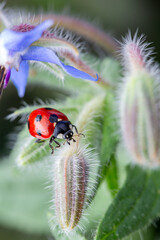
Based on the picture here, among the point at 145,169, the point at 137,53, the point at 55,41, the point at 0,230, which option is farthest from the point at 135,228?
the point at 0,230

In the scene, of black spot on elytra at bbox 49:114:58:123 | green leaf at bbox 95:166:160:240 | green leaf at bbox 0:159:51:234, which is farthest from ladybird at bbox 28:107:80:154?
green leaf at bbox 0:159:51:234

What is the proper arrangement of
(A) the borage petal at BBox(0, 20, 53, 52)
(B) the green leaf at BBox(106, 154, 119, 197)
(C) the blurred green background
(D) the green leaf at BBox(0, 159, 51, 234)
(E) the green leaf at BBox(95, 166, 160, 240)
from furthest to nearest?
(C) the blurred green background, (D) the green leaf at BBox(0, 159, 51, 234), (B) the green leaf at BBox(106, 154, 119, 197), (E) the green leaf at BBox(95, 166, 160, 240), (A) the borage petal at BBox(0, 20, 53, 52)

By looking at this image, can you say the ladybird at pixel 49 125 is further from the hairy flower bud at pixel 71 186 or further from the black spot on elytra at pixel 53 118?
the hairy flower bud at pixel 71 186

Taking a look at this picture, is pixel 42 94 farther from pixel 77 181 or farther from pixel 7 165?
pixel 77 181

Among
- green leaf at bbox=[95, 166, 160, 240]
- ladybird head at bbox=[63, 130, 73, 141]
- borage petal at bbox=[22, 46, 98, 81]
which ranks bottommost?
green leaf at bbox=[95, 166, 160, 240]

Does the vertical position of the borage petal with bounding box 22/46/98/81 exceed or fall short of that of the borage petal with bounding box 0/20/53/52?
it falls short

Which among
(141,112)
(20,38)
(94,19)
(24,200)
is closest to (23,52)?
(20,38)

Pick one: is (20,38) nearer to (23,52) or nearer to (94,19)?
(23,52)

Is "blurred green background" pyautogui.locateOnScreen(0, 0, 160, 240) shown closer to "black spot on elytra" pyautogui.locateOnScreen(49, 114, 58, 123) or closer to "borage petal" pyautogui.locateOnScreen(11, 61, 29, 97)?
"borage petal" pyautogui.locateOnScreen(11, 61, 29, 97)
